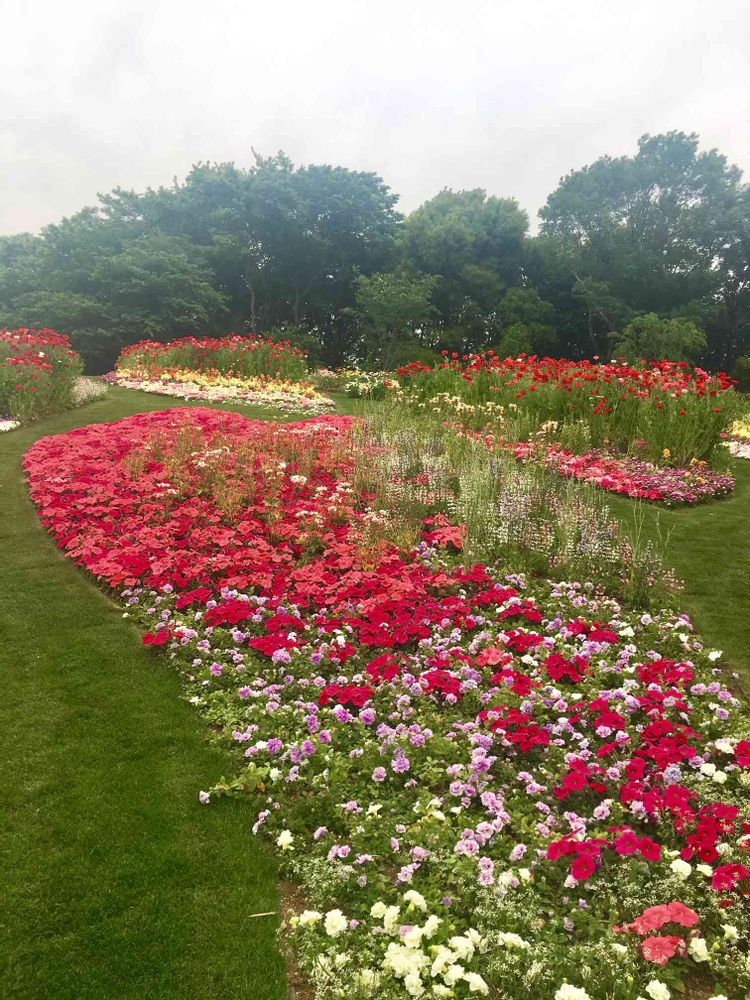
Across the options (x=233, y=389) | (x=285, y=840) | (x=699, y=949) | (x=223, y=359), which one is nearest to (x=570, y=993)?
(x=699, y=949)

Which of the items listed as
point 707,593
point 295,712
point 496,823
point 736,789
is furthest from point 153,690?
point 707,593

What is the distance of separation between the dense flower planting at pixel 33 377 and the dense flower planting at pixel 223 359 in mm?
3670

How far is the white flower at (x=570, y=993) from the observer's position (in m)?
2.13

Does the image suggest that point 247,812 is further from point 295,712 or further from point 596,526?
point 596,526

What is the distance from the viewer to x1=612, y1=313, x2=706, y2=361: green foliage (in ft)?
87.7

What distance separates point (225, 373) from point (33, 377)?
5.32 metres

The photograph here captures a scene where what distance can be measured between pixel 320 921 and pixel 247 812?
76 centimetres

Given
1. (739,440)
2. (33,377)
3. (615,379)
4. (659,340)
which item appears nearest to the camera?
(615,379)

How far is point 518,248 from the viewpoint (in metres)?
33.1

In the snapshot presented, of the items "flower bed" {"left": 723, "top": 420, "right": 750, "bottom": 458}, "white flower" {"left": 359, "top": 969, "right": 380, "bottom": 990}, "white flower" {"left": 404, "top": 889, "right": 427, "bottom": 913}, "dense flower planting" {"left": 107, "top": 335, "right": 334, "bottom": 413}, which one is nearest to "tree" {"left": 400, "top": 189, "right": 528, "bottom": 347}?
"dense flower planting" {"left": 107, "top": 335, "right": 334, "bottom": 413}

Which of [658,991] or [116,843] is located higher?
[658,991]

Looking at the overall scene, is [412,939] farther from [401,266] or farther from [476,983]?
[401,266]

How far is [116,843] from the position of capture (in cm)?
302

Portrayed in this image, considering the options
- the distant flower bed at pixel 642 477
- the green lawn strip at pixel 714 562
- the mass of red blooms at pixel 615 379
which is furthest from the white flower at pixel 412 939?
the mass of red blooms at pixel 615 379
